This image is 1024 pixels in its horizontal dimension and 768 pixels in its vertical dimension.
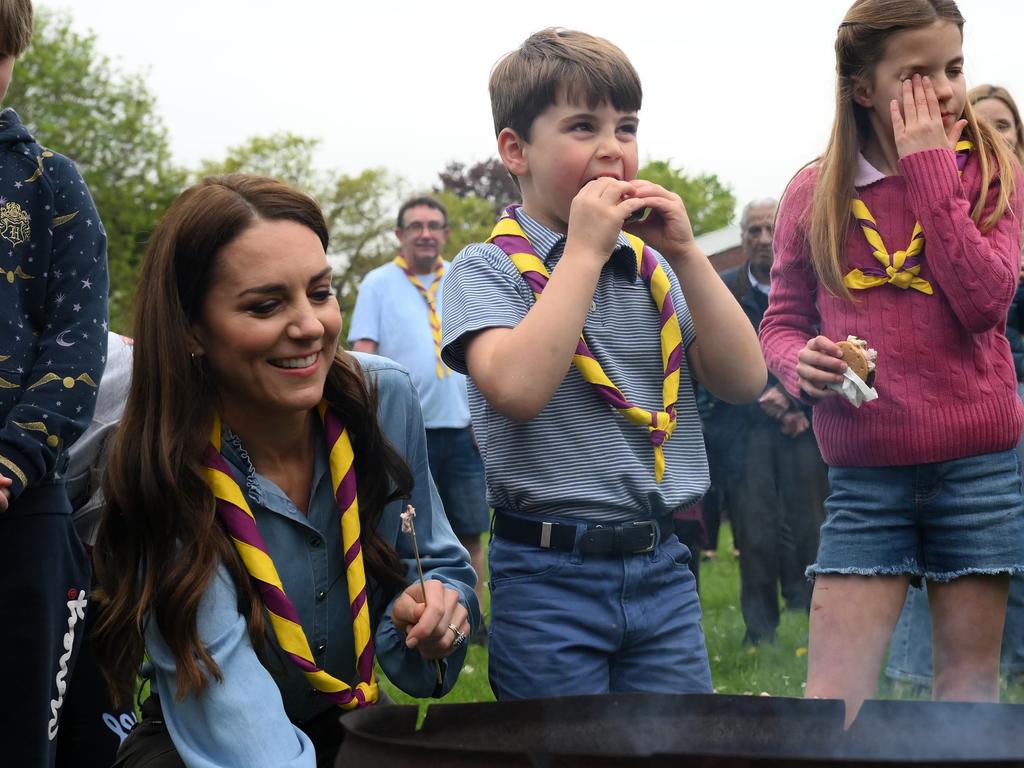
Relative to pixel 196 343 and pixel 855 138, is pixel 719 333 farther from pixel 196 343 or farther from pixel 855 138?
pixel 196 343

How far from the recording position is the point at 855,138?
297cm

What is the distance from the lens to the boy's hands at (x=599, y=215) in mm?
2414

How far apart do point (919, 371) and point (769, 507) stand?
3.49 m

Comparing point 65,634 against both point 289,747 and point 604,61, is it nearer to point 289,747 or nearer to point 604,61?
point 289,747

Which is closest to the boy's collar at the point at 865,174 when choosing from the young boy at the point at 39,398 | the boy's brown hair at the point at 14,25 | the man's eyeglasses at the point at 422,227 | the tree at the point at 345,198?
the young boy at the point at 39,398

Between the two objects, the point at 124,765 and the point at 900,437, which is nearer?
the point at 124,765

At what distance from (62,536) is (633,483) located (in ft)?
3.79

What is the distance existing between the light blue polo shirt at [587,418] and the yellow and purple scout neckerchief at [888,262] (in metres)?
0.43

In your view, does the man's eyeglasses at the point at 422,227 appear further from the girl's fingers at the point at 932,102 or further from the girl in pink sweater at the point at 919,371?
the girl's fingers at the point at 932,102

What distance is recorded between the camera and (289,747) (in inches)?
85.0

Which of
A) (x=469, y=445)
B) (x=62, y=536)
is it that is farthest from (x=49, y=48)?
(x=62, y=536)

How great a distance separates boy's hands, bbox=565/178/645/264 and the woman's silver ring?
28.8 inches

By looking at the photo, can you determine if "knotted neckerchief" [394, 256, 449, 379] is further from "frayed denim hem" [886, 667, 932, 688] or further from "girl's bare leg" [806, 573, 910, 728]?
"girl's bare leg" [806, 573, 910, 728]

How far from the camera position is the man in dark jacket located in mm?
5953
